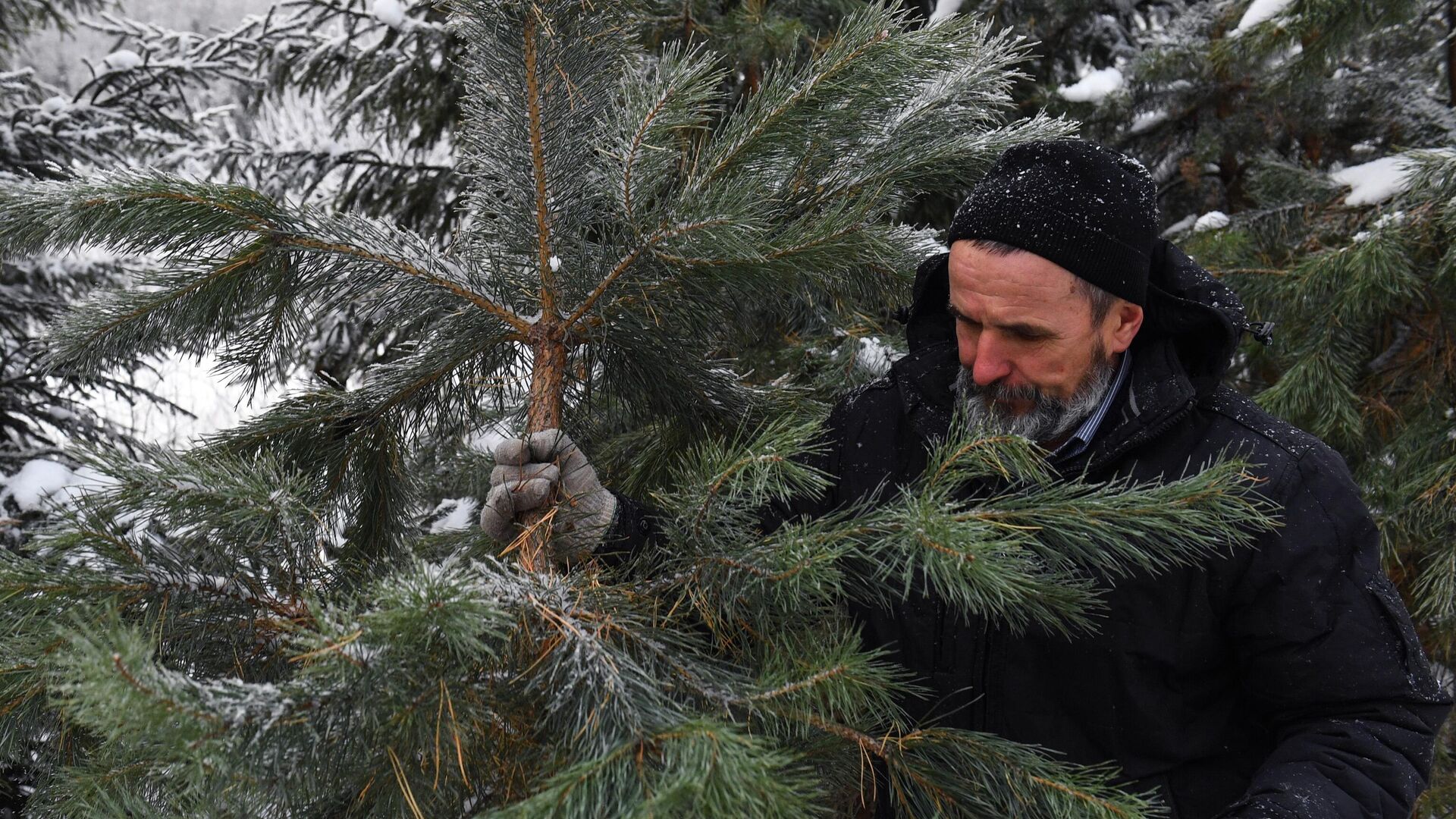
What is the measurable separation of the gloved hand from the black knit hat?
2.74ft

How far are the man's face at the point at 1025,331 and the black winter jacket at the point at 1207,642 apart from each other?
10cm

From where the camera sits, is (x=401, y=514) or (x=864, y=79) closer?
(x=864, y=79)

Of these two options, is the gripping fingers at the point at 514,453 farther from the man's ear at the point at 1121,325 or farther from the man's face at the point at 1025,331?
the man's ear at the point at 1121,325

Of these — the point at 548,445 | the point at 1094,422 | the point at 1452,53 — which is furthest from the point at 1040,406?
the point at 1452,53

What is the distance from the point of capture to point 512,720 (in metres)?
1.32

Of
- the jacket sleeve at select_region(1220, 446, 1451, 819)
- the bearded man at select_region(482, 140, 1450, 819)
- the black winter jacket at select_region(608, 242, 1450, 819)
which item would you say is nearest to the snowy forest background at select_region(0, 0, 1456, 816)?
the bearded man at select_region(482, 140, 1450, 819)

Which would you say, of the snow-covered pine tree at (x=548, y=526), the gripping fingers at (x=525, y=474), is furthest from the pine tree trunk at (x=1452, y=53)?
the gripping fingers at (x=525, y=474)

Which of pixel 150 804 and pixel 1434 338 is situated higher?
pixel 150 804

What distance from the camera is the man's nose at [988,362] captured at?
1819 millimetres

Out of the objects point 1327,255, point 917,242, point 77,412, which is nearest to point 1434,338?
point 1327,255

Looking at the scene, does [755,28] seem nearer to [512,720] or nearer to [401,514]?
[401,514]

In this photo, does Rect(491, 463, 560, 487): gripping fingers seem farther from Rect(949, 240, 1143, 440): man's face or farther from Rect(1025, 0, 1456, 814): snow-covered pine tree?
Rect(1025, 0, 1456, 814): snow-covered pine tree

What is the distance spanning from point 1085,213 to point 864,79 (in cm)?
48

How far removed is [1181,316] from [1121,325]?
4.6 inches
